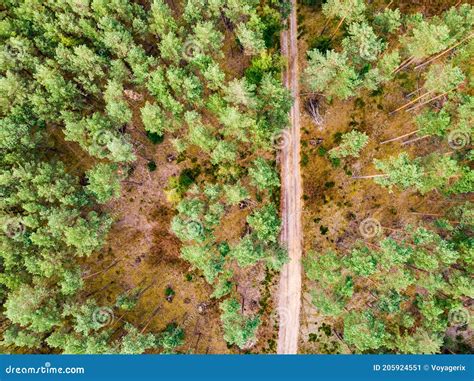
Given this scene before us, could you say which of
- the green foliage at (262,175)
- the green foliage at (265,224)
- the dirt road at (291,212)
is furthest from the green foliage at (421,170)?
the green foliage at (265,224)

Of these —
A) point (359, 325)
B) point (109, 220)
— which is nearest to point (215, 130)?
point (109, 220)

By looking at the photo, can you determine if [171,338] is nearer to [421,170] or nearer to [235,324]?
[235,324]

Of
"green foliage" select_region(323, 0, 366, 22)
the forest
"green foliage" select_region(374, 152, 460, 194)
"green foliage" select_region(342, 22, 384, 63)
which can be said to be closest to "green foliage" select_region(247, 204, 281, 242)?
the forest

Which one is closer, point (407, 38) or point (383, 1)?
point (407, 38)

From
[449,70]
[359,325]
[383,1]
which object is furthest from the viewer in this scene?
[383,1]

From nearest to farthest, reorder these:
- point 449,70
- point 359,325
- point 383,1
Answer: point 449,70 → point 359,325 → point 383,1

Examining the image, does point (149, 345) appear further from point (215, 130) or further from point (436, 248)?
point (436, 248)
